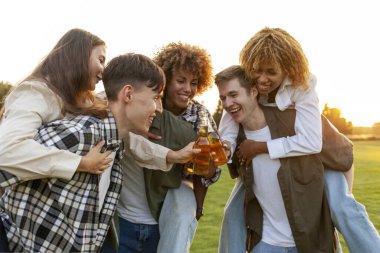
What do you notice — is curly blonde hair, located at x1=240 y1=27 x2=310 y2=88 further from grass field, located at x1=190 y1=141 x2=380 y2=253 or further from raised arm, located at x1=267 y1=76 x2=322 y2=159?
grass field, located at x1=190 y1=141 x2=380 y2=253

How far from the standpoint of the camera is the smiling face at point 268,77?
3.18 metres

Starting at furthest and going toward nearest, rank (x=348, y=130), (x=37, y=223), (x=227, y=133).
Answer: (x=348, y=130)
(x=227, y=133)
(x=37, y=223)

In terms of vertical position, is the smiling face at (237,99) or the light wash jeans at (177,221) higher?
the smiling face at (237,99)

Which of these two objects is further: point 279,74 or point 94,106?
point 279,74

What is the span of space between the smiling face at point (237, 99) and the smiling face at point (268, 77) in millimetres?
78

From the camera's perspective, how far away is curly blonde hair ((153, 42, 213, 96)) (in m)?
3.38

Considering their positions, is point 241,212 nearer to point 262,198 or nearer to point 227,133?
point 262,198

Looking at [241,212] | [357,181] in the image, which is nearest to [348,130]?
[357,181]

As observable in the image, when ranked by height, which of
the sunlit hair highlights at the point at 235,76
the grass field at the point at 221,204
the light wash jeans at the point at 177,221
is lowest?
the grass field at the point at 221,204

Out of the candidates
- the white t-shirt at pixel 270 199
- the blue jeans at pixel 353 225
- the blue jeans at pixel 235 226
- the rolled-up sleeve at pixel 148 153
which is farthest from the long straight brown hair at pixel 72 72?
the blue jeans at pixel 353 225

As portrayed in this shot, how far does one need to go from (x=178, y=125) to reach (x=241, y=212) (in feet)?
2.51

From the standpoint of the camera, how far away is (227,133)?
11.2 feet

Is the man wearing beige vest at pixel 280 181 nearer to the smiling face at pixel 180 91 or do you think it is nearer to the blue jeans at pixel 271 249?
the blue jeans at pixel 271 249

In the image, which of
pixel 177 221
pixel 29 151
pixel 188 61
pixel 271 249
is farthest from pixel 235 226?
pixel 29 151
